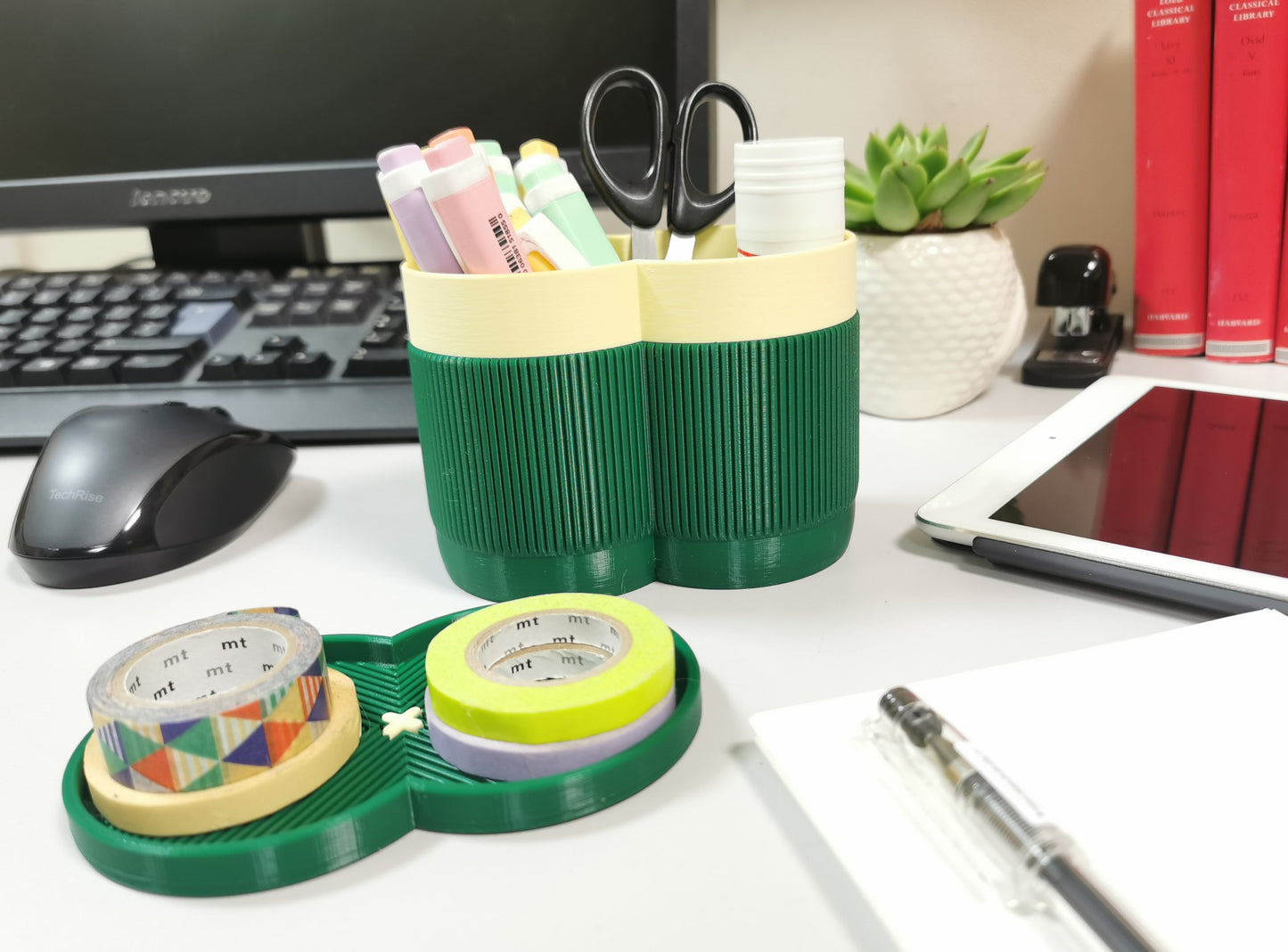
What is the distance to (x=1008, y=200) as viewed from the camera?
0.58 m

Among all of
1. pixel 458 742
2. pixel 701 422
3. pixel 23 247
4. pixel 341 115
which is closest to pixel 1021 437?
pixel 701 422

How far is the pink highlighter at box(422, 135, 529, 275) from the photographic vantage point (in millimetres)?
349

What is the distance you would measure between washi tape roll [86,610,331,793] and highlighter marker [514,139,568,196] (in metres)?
0.20

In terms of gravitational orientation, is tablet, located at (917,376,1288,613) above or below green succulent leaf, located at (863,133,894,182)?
below

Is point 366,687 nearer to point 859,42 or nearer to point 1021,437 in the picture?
point 1021,437

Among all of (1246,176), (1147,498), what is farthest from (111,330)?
(1246,176)

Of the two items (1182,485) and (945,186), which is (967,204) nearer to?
(945,186)

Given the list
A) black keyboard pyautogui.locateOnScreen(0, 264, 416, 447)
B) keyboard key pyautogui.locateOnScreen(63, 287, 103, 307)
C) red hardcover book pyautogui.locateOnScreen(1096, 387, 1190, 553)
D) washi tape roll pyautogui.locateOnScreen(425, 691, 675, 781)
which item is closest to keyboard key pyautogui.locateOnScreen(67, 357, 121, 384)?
black keyboard pyautogui.locateOnScreen(0, 264, 416, 447)

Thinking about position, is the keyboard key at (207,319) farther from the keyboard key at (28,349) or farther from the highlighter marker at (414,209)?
the highlighter marker at (414,209)

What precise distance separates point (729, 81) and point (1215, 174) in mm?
337

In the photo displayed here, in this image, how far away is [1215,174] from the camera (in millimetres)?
644

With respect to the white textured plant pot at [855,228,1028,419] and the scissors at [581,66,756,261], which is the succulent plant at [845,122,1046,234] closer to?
the white textured plant pot at [855,228,1028,419]

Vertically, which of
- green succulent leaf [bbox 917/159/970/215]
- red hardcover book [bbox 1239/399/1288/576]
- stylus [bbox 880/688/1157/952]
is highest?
green succulent leaf [bbox 917/159/970/215]

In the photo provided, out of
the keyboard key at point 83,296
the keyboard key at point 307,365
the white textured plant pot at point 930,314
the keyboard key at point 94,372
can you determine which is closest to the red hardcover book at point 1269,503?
the white textured plant pot at point 930,314
